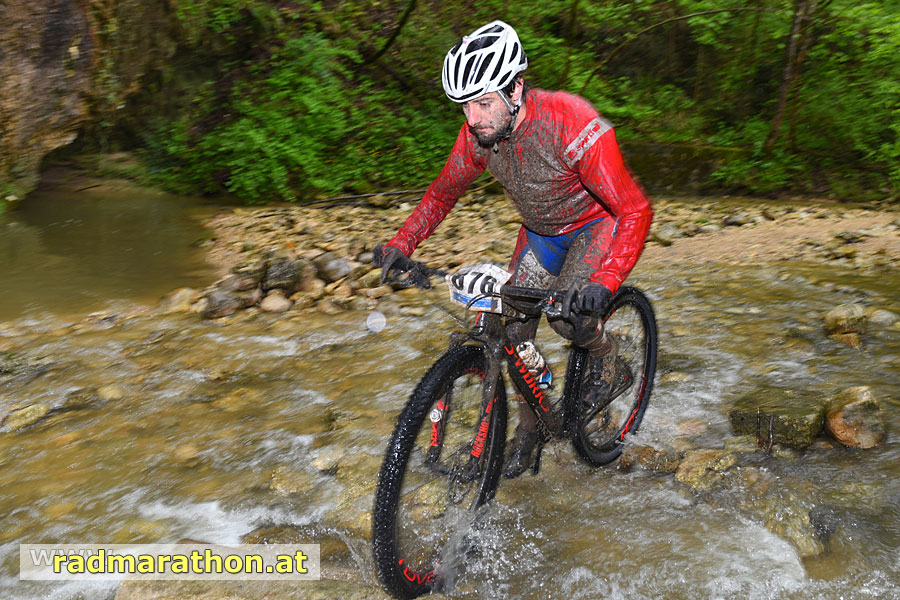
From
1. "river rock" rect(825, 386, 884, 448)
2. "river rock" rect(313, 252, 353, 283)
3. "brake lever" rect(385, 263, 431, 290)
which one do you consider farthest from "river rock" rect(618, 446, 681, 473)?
"river rock" rect(313, 252, 353, 283)

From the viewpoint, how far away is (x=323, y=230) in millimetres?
8844

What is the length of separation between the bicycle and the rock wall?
752 centimetres

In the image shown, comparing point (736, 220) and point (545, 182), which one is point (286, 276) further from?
point (736, 220)

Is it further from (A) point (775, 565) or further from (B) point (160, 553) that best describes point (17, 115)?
(A) point (775, 565)

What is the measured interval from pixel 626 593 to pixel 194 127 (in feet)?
33.6

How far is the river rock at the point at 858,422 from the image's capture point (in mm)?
3646

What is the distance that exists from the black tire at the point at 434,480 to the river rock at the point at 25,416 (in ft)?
10.6

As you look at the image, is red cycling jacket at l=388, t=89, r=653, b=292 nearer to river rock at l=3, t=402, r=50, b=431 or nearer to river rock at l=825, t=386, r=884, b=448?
river rock at l=825, t=386, r=884, b=448

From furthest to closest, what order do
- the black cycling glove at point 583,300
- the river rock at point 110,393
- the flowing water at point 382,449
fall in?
the river rock at point 110,393, the flowing water at point 382,449, the black cycling glove at point 583,300

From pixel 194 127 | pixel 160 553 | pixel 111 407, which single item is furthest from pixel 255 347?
pixel 194 127

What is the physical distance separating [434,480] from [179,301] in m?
4.62

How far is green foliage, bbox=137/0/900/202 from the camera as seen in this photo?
978 centimetres

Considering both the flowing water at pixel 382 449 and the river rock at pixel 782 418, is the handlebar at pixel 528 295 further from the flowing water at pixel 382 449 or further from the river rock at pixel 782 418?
the river rock at pixel 782 418

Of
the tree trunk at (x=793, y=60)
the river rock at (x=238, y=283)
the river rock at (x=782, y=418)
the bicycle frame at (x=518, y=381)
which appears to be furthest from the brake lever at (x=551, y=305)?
the tree trunk at (x=793, y=60)
